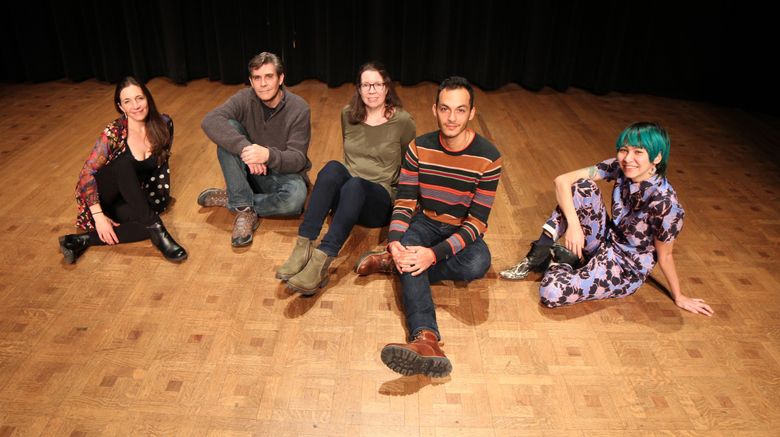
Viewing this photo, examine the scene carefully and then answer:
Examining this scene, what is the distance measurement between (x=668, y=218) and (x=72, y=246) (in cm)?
246

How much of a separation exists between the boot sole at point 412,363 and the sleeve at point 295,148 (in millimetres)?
1187

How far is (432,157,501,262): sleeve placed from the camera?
7.82ft

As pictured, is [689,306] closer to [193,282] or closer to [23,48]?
[193,282]

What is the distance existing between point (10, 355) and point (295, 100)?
1566 mm

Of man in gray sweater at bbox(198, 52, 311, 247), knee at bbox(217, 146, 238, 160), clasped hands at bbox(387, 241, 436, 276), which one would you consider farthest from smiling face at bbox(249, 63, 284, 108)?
clasped hands at bbox(387, 241, 436, 276)

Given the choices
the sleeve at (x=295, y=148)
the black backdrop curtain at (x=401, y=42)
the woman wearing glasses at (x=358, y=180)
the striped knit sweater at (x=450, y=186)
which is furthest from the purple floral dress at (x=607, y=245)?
the black backdrop curtain at (x=401, y=42)

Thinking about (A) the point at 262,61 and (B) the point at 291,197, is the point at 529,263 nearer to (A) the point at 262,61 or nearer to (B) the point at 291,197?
(B) the point at 291,197

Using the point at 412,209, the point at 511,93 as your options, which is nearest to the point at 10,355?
the point at 412,209

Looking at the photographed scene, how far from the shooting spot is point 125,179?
2668mm

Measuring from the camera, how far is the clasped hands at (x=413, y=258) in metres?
2.31

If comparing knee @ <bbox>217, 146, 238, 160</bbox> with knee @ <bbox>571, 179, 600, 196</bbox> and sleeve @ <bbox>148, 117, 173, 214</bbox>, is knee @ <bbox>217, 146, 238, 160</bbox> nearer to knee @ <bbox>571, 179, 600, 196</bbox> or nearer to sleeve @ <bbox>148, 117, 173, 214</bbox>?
sleeve @ <bbox>148, 117, 173, 214</bbox>

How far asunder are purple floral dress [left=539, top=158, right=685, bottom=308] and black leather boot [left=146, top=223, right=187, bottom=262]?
1573 millimetres

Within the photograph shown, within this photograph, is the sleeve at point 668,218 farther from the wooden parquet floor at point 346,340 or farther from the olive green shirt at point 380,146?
the olive green shirt at point 380,146

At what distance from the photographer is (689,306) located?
253 centimetres
